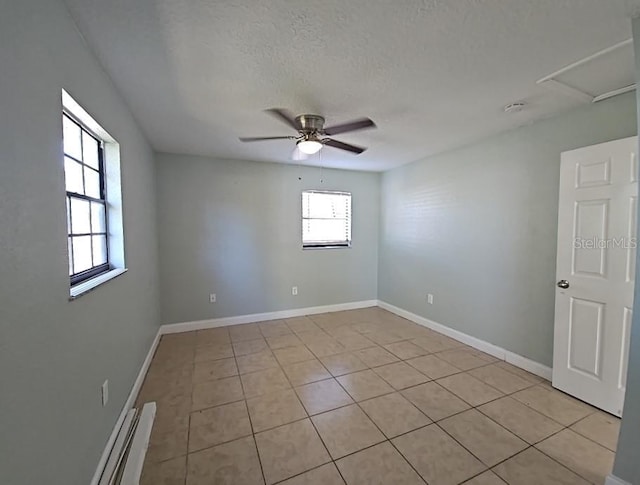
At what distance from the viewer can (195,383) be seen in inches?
98.2

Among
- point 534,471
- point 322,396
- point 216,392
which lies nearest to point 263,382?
point 216,392

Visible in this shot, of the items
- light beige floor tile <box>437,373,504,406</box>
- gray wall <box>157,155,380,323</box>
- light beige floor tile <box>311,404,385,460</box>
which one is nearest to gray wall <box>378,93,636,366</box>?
light beige floor tile <box>437,373,504,406</box>

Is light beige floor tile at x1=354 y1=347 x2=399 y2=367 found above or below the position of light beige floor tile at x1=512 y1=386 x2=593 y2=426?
below

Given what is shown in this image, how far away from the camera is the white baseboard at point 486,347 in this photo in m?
2.60

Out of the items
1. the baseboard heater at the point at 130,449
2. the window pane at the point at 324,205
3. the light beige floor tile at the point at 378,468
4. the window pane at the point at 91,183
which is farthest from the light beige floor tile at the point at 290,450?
the window pane at the point at 324,205

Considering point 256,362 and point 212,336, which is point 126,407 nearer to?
point 256,362

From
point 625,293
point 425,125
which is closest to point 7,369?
point 425,125

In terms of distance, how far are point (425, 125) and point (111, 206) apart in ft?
9.20

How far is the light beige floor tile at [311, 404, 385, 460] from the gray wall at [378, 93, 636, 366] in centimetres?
187

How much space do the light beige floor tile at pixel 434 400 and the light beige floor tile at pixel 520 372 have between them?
0.84 meters

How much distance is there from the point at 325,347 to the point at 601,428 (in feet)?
7.65

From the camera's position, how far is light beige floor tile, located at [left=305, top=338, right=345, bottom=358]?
3133mm

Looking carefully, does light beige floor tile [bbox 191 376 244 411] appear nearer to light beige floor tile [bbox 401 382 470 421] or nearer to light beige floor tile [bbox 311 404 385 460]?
light beige floor tile [bbox 311 404 385 460]

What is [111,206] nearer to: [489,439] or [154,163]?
[154,163]
